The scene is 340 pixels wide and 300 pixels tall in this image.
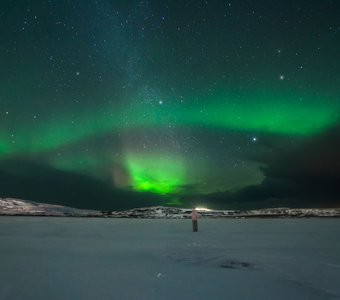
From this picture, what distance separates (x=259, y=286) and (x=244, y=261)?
4.54 metres

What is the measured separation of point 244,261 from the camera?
530 inches

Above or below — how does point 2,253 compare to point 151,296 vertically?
above

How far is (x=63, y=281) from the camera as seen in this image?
31.8 feet

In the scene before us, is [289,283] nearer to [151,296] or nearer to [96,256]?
[151,296]

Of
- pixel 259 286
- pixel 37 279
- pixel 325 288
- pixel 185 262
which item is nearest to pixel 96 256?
pixel 185 262

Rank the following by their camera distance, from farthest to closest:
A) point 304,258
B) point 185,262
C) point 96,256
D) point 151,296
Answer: point 96,256 < point 304,258 < point 185,262 < point 151,296

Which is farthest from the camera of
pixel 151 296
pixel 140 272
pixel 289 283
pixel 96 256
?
pixel 96 256

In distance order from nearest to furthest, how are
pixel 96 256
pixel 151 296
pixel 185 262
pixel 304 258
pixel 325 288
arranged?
1. pixel 151 296
2. pixel 325 288
3. pixel 185 262
4. pixel 304 258
5. pixel 96 256

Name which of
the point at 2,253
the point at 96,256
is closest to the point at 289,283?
the point at 96,256

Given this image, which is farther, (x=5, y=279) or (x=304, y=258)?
(x=304, y=258)

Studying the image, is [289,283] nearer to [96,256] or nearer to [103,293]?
[103,293]

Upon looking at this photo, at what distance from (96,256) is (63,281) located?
5.66m

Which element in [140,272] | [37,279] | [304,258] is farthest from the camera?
[304,258]

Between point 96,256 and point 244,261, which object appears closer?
point 244,261
